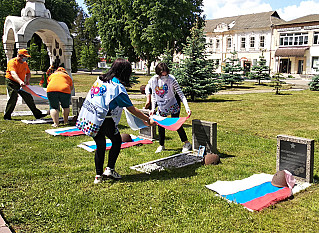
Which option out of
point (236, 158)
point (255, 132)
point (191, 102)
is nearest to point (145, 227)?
point (236, 158)

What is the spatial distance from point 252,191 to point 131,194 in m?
1.74

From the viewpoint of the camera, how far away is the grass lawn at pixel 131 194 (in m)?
3.87

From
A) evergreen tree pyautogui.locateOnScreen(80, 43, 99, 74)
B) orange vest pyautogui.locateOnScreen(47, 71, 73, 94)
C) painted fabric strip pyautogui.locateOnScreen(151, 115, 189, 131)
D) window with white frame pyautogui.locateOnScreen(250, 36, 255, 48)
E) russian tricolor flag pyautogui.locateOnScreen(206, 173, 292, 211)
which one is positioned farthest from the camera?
window with white frame pyautogui.locateOnScreen(250, 36, 255, 48)

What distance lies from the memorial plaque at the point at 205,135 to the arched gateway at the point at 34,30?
392 inches

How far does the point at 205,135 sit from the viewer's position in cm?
672

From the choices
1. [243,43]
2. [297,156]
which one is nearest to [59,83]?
[297,156]

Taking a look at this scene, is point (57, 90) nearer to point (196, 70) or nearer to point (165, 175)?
point (165, 175)

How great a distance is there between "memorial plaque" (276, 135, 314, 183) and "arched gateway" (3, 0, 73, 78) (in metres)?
11.9

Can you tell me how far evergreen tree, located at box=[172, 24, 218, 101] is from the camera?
55.8 ft

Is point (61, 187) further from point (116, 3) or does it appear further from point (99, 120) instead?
point (116, 3)

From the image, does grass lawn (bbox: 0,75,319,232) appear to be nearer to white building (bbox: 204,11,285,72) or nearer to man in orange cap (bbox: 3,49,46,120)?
man in orange cap (bbox: 3,49,46,120)

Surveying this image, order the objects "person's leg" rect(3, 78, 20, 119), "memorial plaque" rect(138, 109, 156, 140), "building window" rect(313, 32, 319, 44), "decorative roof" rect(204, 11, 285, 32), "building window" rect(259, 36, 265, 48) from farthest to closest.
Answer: "building window" rect(259, 36, 265, 48) < "decorative roof" rect(204, 11, 285, 32) < "building window" rect(313, 32, 319, 44) < "person's leg" rect(3, 78, 20, 119) < "memorial plaque" rect(138, 109, 156, 140)

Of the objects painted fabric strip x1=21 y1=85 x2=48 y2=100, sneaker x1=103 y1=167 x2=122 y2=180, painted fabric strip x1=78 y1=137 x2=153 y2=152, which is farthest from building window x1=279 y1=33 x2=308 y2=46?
sneaker x1=103 y1=167 x2=122 y2=180

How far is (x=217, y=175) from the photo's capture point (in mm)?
5594
